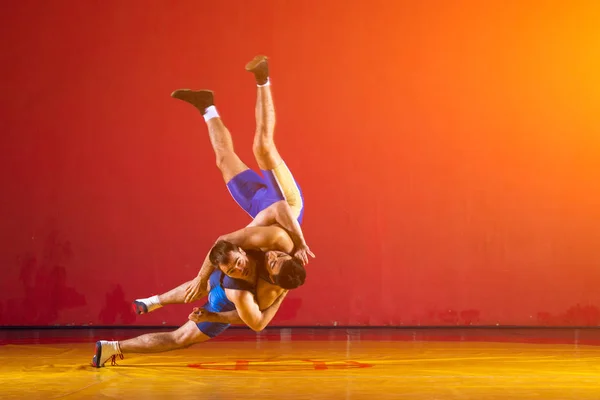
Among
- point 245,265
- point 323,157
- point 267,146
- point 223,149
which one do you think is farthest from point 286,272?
point 323,157

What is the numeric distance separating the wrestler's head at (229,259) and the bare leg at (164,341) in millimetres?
570

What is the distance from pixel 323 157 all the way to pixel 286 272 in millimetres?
2987

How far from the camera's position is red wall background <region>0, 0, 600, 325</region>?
641cm

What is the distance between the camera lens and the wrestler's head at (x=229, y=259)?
3549mm

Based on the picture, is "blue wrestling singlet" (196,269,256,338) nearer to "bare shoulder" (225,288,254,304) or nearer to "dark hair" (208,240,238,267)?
"bare shoulder" (225,288,254,304)

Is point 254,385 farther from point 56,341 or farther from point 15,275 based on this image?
point 15,275

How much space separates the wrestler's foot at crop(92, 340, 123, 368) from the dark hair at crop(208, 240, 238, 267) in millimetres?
868

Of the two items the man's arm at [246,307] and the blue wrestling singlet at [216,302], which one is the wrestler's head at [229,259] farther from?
the blue wrestling singlet at [216,302]

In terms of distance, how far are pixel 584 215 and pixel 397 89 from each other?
1.89m

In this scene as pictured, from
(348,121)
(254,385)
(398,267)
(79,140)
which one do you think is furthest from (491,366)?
(79,140)

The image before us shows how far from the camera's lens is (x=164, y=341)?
4.06m

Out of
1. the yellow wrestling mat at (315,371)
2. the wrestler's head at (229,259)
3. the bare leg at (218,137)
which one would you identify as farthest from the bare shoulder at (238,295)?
the bare leg at (218,137)

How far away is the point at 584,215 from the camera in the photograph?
6645 mm

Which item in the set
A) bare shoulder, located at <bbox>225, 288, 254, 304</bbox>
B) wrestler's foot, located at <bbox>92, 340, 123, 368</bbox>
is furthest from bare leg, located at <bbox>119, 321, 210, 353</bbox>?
bare shoulder, located at <bbox>225, 288, 254, 304</bbox>
